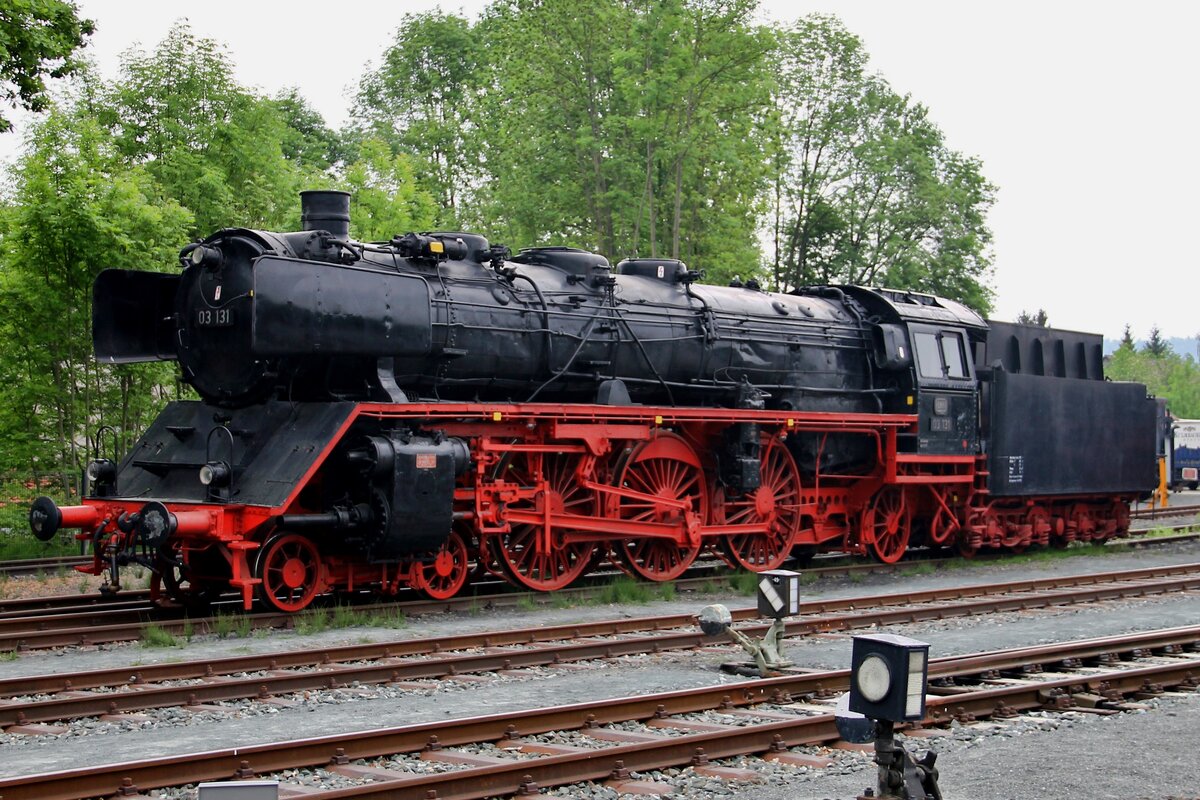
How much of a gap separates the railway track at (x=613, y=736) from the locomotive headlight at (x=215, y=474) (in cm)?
539

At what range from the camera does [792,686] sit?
29.1ft

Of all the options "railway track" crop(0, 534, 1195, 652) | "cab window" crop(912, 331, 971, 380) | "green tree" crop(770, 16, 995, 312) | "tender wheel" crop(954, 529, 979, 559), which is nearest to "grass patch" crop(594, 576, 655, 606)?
"railway track" crop(0, 534, 1195, 652)

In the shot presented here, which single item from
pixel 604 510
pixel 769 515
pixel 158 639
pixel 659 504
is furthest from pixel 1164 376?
pixel 158 639

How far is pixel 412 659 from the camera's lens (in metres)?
10.4

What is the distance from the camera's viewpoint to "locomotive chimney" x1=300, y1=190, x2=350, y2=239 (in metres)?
13.2

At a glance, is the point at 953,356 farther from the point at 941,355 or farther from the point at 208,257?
the point at 208,257

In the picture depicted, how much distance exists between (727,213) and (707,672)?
958 inches

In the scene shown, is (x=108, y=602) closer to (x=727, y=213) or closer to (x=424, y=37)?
(x=727, y=213)

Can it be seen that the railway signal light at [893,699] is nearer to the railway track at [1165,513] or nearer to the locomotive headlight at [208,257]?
the locomotive headlight at [208,257]

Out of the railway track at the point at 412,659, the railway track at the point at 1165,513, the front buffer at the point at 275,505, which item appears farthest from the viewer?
the railway track at the point at 1165,513

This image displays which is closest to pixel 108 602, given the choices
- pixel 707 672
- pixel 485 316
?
pixel 485 316

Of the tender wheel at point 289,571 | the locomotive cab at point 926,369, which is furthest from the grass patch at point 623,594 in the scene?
the locomotive cab at point 926,369

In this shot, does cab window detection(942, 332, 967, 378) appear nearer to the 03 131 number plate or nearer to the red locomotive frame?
the red locomotive frame

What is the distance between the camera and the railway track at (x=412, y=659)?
8477 mm
